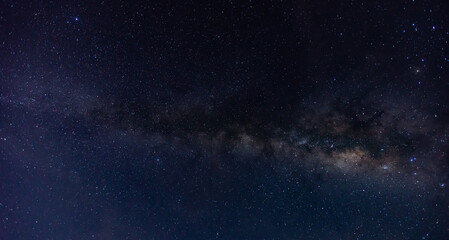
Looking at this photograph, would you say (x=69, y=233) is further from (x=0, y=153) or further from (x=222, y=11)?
(x=222, y=11)

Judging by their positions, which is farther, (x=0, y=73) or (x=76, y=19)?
(x=0, y=73)

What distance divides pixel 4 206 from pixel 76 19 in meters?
3.29

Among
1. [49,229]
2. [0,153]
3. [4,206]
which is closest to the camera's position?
[0,153]

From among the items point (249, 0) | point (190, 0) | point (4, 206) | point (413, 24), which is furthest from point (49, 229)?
point (413, 24)

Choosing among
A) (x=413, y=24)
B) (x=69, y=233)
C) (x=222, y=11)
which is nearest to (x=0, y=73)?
(x=222, y=11)

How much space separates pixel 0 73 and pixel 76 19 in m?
1.16

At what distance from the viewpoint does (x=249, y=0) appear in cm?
240

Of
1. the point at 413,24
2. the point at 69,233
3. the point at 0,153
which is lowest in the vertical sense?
the point at 69,233

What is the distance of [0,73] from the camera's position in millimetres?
2695

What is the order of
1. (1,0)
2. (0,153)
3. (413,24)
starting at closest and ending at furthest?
(1,0) < (413,24) < (0,153)

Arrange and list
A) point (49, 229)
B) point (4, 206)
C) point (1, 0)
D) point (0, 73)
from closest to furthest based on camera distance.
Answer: point (1, 0) → point (0, 73) → point (4, 206) → point (49, 229)

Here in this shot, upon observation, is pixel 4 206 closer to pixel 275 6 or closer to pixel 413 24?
pixel 275 6

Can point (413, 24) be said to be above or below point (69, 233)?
above

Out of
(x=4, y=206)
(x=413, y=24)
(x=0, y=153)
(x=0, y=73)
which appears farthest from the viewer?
(x=4, y=206)
